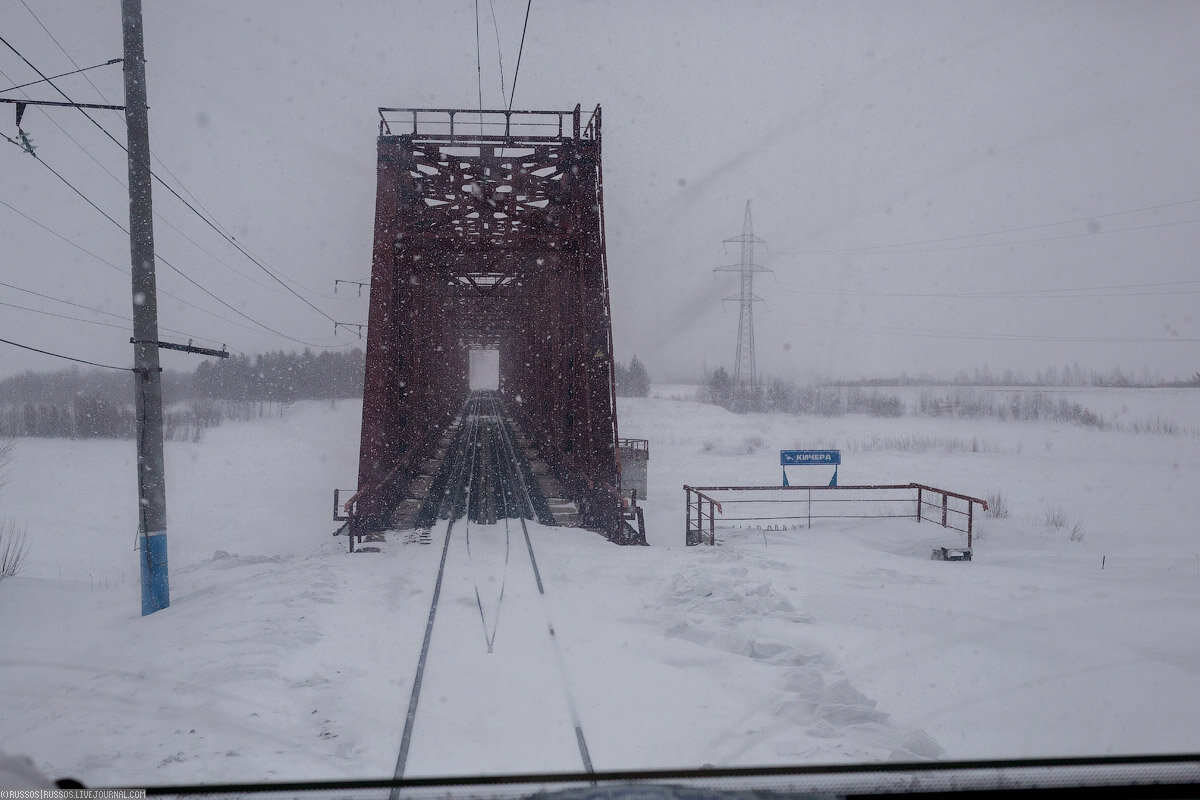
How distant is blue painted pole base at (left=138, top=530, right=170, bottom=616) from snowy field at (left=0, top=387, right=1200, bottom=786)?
314mm

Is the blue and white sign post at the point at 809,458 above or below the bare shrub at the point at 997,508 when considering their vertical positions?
above

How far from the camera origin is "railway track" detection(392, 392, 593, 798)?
13.5 feet

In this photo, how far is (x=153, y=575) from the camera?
26.3 ft

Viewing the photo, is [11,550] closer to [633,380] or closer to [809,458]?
[809,458]

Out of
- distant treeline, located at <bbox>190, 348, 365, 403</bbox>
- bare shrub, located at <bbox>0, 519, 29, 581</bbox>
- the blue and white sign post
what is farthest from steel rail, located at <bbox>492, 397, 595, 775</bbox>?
distant treeline, located at <bbox>190, 348, 365, 403</bbox>

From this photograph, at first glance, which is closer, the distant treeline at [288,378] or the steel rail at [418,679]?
the steel rail at [418,679]

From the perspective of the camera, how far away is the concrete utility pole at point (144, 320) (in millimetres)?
7961

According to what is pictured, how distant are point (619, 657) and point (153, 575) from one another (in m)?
6.40

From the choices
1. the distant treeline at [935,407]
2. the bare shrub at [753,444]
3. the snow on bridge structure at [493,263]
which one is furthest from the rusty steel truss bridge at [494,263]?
the distant treeline at [935,407]

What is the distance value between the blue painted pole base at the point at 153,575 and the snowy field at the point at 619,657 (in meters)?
0.31

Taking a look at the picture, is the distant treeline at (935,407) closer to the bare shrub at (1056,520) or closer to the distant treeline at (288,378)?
the bare shrub at (1056,520)

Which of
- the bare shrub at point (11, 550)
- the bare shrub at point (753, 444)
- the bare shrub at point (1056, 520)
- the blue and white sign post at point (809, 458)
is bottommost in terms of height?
the bare shrub at point (11, 550)

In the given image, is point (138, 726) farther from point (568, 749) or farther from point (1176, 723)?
point (1176, 723)

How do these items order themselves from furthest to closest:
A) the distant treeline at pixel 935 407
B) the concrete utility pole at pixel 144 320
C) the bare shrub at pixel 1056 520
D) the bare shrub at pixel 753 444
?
the distant treeline at pixel 935 407, the bare shrub at pixel 753 444, the bare shrub at pixel 1056 520, the concrete utility pole at pixel 144 320
